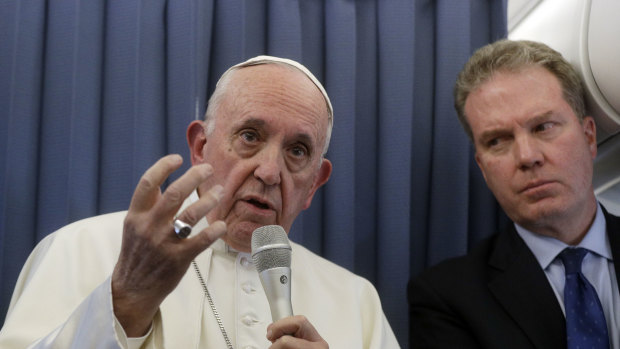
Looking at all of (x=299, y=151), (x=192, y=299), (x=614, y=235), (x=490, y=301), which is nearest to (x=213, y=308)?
(x=192, y=299)

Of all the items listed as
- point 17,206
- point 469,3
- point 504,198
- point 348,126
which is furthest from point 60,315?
point 469,3

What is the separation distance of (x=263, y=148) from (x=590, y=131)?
1.22 meters

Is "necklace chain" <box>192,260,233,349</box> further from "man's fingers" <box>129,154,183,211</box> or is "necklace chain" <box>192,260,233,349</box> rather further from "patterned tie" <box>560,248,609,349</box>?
"patterned tie" <box>560,248,609,349</box>

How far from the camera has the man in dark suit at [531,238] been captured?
2008 mm

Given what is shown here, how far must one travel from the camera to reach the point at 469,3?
8.46 ft

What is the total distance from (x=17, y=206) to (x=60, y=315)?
2.38ft

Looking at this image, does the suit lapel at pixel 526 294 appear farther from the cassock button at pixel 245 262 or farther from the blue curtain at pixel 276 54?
the cassock button at pixel 245 262

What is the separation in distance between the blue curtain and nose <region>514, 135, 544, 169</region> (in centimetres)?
38

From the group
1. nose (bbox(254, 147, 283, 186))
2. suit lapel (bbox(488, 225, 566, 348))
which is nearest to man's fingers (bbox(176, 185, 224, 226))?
nose (bbox(254, 147, 283, 186))

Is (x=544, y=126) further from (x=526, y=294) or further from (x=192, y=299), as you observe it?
(x=192, y=299)

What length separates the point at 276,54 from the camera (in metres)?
2.38

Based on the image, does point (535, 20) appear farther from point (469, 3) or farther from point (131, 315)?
point (131, 315)

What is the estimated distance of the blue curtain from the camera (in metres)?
2.19

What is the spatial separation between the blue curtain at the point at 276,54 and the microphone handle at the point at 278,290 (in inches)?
44.5
